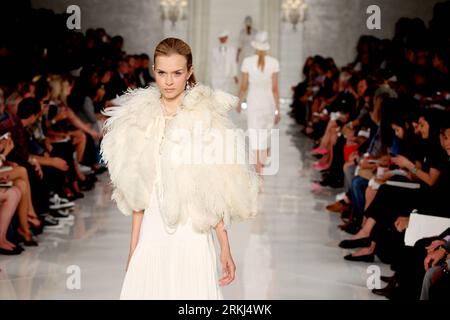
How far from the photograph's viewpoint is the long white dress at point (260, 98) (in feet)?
30.4

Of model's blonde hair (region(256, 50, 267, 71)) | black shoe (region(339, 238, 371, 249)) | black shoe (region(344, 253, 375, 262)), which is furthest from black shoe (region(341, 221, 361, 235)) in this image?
model's blonde hair (region(256, 50, 267, 71))

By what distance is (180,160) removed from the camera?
9.89 feet

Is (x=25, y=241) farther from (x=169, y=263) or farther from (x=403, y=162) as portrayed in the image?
(x=169, y=263)

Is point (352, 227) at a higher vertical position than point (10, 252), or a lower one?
lower

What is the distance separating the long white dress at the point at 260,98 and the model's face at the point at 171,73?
20.2ft

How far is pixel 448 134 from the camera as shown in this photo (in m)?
5.07

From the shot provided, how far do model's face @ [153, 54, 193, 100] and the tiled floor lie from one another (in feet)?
7.60

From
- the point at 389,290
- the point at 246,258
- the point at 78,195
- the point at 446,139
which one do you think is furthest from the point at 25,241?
the point at 446,139

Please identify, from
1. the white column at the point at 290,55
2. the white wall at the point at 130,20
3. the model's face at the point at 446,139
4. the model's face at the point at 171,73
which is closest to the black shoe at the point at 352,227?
the model's face at the point at 446,139

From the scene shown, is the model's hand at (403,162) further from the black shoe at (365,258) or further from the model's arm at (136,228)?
the model's arm at (136,228)

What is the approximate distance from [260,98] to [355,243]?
3267mm

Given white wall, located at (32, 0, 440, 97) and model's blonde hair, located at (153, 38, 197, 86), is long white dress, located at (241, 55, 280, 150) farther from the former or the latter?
white wall, located at (32, 0, 440, 97)

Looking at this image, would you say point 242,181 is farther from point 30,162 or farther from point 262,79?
point 262,79

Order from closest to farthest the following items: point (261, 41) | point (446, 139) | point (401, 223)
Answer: point (446, 139), point (401, 223), point (261, 41)
